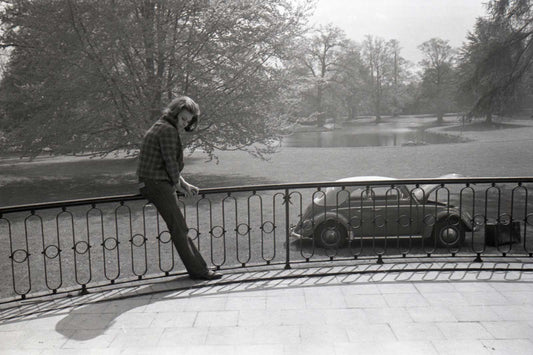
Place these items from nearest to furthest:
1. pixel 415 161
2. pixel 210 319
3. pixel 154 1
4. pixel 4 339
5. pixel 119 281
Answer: pixel 4 339, pixel 210 319, pixel 119 281, pixel 154 1, pixel 415 161

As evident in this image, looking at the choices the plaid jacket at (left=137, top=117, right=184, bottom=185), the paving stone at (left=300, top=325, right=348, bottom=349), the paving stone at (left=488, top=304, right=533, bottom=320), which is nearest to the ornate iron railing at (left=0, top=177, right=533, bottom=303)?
the plaid jacket at (left=137, top=117, right=184, bottom=185)

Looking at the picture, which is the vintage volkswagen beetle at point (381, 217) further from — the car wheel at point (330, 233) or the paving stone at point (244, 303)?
the paving stone at point (244, 303)

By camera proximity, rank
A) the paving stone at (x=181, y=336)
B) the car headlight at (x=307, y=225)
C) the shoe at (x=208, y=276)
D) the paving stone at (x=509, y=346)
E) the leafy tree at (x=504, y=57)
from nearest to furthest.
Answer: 1. the paving stone at (x=509, y=346)
2. the paving stone at (x=181, y=336)
3. the shoe at (x=208, y=276)
4. the car headlight at (x=307, y=225)
5. the leafy tree at (x=504, y=57)

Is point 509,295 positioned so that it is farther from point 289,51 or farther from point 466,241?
point 289,51

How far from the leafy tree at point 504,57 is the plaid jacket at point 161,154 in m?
15.2

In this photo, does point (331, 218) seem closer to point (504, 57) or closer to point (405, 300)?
point (405, 300)

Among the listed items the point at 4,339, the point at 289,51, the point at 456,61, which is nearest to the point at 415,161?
the point at 289,51

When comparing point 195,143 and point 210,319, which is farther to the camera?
point 195,143

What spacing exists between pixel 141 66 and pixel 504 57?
41.9 ft

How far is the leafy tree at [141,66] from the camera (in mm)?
17578

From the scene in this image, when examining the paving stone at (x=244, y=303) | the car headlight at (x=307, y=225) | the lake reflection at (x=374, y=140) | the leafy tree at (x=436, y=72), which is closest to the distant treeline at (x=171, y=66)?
the car headlight at (x=307, y=225)

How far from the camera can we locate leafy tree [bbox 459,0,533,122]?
1728 cm

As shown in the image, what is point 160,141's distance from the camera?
5.75 m

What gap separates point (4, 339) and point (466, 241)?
9016 millimetres
